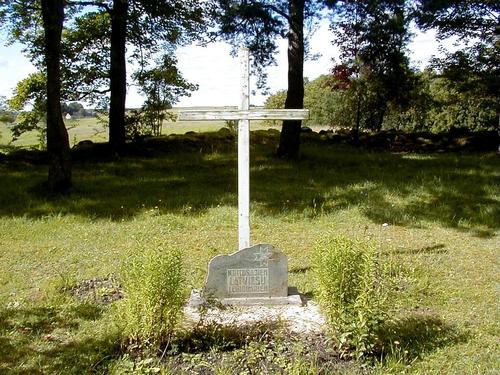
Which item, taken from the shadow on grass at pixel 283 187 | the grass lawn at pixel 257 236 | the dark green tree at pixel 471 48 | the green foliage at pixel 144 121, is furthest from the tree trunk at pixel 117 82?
the dark green tree at pixel 471 48

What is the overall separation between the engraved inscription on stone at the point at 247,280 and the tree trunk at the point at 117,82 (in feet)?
33.7

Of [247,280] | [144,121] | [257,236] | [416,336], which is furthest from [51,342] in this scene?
[144,121]

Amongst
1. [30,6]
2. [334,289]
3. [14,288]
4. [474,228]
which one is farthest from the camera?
[30,6]

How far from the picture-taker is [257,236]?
723cm

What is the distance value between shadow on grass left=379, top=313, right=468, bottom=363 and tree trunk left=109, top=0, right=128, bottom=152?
11.4 metres

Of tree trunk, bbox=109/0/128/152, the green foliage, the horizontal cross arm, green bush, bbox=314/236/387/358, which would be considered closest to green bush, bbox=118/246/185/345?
green bush, bbox=314/236/387/358

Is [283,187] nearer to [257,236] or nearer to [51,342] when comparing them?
[257,236]

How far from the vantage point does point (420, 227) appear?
7738mm

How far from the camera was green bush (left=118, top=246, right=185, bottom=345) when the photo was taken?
367 centimetres

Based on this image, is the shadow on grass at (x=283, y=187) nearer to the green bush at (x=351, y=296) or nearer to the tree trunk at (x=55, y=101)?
the tree trunk at (x=55, y=101)

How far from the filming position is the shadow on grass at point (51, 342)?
3632 mm

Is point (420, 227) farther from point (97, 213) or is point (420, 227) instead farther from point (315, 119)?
point (315, 119)

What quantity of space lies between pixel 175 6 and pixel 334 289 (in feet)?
37.4

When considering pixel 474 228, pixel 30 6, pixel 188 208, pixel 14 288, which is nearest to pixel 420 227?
pixel 474 228
